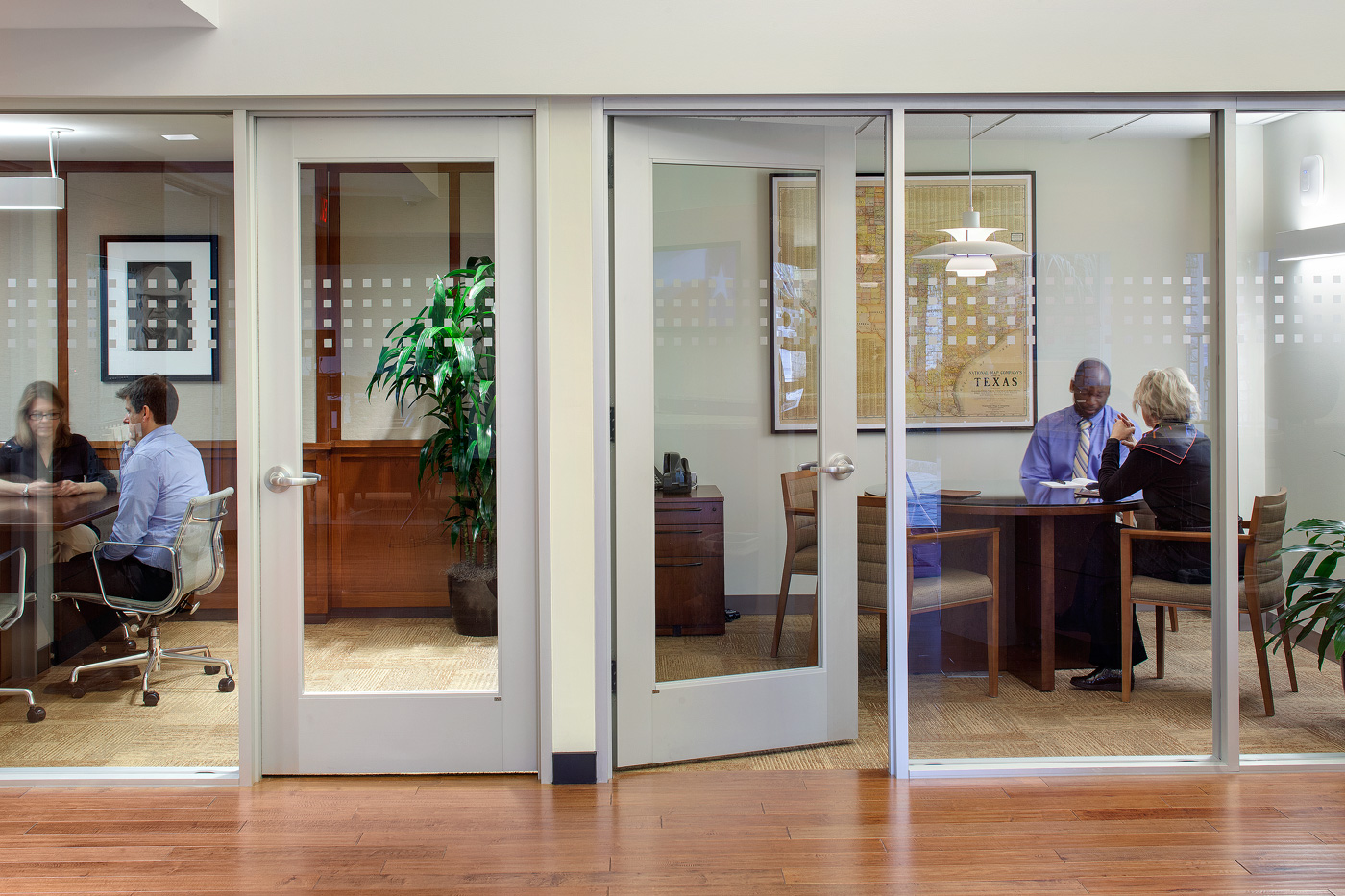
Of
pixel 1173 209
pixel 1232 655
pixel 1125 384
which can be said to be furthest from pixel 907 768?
pixel 1173 209

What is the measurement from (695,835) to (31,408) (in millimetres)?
2712

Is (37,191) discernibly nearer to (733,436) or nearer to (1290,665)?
(733,436)

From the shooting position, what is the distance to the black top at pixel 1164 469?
3.01 m

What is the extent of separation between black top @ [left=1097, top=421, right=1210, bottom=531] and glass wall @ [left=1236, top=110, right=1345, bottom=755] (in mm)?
137

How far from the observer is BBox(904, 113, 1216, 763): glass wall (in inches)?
116

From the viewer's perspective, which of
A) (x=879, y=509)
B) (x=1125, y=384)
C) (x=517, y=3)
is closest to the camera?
(x=517, y=3)

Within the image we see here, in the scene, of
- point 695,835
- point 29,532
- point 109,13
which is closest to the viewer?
point 695,835

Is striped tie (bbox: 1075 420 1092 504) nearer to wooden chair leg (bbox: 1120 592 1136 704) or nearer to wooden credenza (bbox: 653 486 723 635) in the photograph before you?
wooden chair leg (bbox: 1120 592 1136 704)

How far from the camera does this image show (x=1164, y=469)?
119 inches

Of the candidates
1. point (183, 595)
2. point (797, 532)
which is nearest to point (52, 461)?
point (183, 595)

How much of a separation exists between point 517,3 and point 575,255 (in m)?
0.83

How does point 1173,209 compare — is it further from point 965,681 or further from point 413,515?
point 413,515

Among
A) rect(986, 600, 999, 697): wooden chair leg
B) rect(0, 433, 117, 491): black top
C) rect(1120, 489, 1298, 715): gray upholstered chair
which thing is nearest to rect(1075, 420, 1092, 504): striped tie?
rect(1120, 489, 1298, 715): gray upholstered chair

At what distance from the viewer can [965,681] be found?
10.00ft
